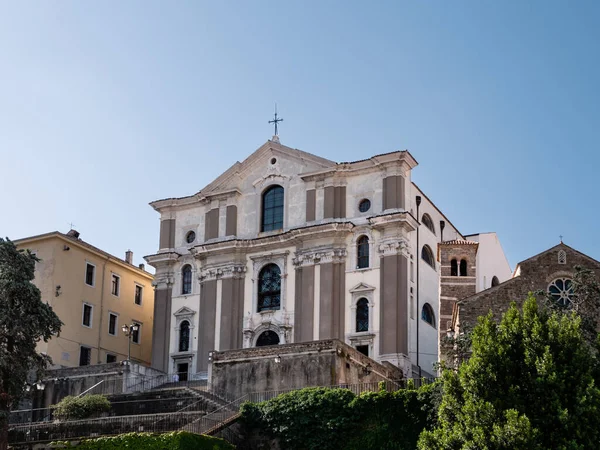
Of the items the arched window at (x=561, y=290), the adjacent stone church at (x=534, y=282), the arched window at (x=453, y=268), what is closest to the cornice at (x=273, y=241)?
the arched window at (x=453, y=268)

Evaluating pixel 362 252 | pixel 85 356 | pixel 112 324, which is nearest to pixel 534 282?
pixel 362 252

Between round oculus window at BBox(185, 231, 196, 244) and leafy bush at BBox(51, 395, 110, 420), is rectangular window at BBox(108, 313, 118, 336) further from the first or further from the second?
leafy bush at BBox(51, 395, 110, 420)

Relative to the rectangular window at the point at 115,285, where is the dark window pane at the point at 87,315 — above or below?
below

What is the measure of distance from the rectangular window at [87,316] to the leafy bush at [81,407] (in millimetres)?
14076

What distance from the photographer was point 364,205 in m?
50.7

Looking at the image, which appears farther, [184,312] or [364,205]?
[184,312]

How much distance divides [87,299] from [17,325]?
1996 centimetres

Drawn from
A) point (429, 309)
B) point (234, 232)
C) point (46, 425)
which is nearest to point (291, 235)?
point (234, 232)

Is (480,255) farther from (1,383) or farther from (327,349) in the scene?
(1,383)

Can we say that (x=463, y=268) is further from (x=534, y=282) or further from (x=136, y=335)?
(x=136, y=335)

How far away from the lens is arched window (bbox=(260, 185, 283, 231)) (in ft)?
174

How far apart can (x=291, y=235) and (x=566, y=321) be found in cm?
2303

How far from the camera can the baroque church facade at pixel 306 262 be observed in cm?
4844

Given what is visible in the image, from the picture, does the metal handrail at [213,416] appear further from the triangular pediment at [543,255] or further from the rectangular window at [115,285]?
the rectangular window at [115,285]
